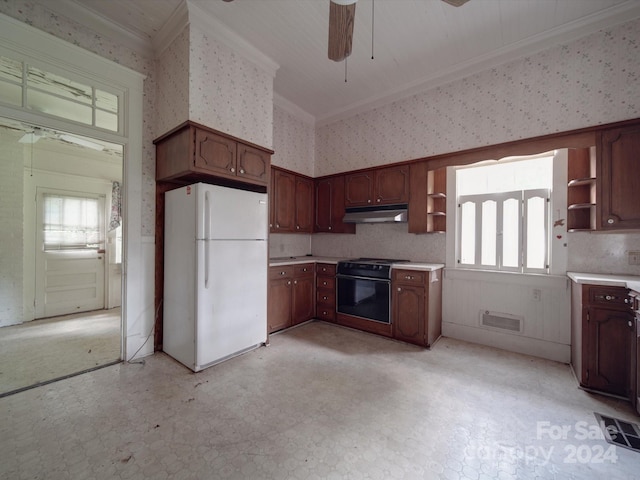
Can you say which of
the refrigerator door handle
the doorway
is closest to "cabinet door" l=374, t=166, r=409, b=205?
the refrigerator door handle

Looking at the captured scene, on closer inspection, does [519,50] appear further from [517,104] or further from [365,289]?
[365,289]

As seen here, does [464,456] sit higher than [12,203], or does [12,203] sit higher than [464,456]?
[12,203]

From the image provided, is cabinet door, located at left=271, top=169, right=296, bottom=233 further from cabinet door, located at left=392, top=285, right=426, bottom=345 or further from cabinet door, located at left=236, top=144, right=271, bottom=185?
cabinet door, located at left=392, top=285, right=426, bottom=345

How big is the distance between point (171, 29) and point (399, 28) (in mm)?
2265

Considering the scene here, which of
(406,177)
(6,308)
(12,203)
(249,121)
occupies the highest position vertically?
(249,121)

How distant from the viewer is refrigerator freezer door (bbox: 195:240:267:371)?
2443mm

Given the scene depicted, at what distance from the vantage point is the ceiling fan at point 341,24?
1449mm

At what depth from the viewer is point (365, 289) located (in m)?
3.45

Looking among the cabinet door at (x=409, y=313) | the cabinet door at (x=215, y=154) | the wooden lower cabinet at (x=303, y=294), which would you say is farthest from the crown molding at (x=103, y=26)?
the cabinet door at (x=409, y=313)

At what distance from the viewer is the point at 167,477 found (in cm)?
136

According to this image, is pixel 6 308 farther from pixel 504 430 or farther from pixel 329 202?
pixel 504 430

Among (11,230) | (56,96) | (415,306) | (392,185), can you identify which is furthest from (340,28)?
(11,230)

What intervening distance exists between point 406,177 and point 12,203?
18.4 feet

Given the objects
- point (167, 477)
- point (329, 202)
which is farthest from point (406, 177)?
point (167, 477)
